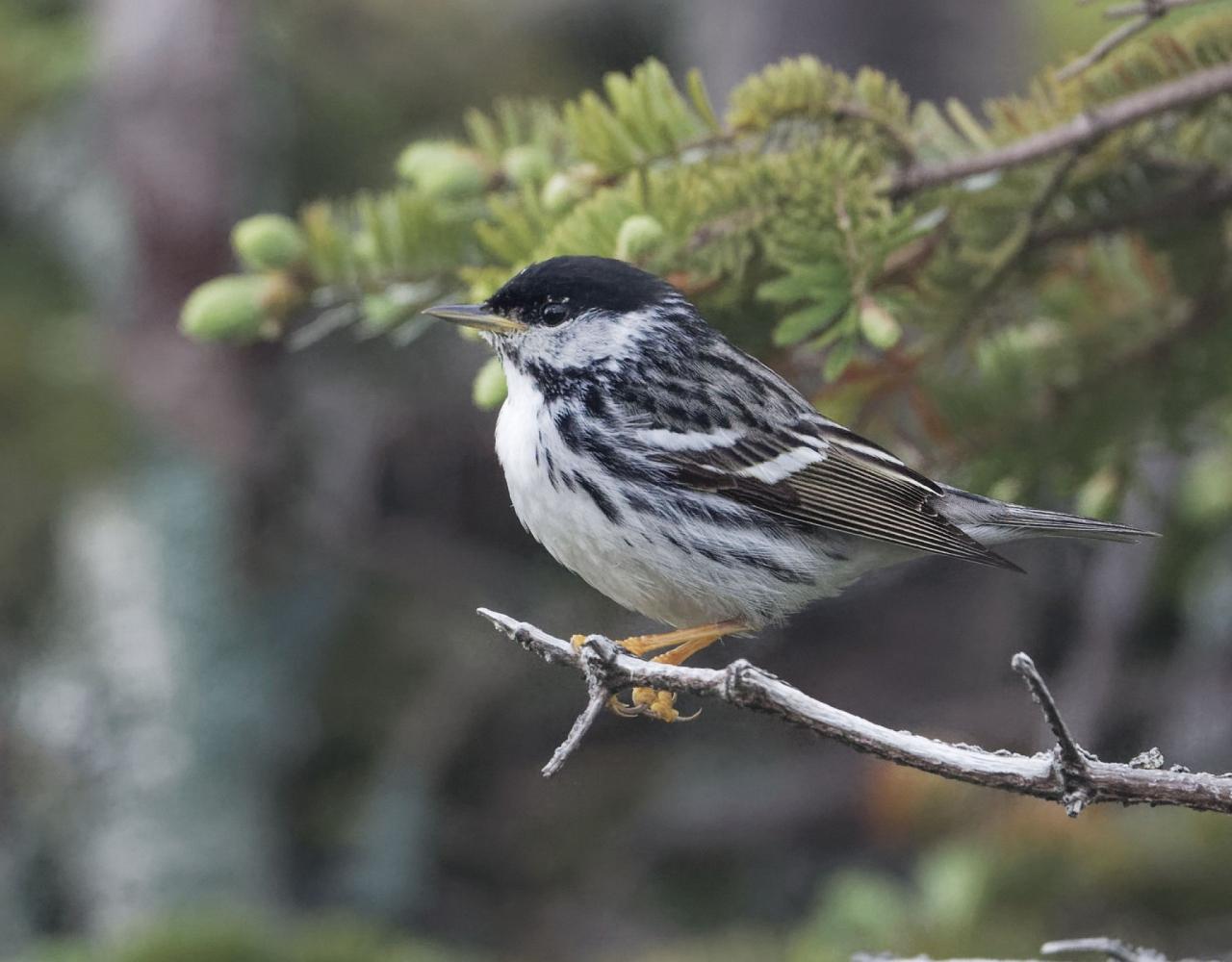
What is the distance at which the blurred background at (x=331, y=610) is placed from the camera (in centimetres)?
487

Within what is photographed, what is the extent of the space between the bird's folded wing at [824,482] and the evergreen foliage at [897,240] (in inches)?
3.0

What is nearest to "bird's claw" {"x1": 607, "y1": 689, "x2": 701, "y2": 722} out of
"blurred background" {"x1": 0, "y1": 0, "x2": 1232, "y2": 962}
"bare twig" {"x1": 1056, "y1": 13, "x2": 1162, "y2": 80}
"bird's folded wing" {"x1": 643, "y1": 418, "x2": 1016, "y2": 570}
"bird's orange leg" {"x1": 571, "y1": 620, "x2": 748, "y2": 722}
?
"bird's orange leg" {"x1": 571, "y1": 620, "x2": 748, "y2": 722}

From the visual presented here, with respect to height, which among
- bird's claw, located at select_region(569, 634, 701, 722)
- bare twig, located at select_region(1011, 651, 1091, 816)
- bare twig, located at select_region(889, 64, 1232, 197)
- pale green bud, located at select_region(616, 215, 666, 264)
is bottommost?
bare twig, located at select_region(1011, 651, 1091, 816)

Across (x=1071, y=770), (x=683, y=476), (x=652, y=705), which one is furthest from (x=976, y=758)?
(x=683, y=476)

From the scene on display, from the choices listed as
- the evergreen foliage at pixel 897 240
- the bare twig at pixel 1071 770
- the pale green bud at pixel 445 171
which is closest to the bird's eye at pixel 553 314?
the evergreen foliage at pixel 897 240

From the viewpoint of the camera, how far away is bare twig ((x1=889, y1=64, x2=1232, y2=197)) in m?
2.27

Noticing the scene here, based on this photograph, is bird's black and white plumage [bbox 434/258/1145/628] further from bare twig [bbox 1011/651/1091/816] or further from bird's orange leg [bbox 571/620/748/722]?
bare twig [bbox 1011/651/1091/816]

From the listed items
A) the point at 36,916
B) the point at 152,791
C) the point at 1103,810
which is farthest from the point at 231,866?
the point at 1103,810

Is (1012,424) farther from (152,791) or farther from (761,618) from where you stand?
(152,791)

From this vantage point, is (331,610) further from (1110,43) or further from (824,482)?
(1110,43)

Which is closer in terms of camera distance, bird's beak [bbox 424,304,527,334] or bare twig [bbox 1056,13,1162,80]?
bare twig [bbox 1056,13,1162,80]

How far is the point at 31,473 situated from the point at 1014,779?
3.91 meters

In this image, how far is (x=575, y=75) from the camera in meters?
6.30

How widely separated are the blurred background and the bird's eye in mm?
2007
